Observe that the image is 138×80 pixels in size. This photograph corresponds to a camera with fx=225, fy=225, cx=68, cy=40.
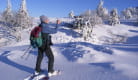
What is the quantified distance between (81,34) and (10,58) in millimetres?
50619

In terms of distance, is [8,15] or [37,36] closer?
[37,36]

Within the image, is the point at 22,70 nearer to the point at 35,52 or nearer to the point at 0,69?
the point at 0,69

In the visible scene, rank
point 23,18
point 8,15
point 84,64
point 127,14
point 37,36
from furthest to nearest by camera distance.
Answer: point 127,14, point 8,15, point 23,18, point 84,64, point 37,36

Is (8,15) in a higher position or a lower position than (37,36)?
higher

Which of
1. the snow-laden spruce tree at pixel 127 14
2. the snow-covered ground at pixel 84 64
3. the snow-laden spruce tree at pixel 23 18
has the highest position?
the snow-laden spruce tree at pixel 127 14

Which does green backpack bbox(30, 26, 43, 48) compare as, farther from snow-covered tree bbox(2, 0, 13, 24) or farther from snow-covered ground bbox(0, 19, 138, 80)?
snow-covered tree bbox(2, 0, 13, 24)

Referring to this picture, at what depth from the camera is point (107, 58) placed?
816 centimetres

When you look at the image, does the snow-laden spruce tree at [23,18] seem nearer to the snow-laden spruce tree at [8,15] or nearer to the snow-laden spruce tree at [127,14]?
the snow-laden spruce tree at [8,15]

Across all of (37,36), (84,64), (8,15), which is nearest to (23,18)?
(8,15)

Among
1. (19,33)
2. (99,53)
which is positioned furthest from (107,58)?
(19,33)

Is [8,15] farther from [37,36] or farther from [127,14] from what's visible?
[127,14]

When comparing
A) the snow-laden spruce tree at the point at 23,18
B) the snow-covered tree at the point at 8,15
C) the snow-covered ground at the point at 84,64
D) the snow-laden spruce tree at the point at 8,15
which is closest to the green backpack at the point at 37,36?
the snow-covered ground at the point at 84,64

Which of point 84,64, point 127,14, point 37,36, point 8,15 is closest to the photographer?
point 37,36

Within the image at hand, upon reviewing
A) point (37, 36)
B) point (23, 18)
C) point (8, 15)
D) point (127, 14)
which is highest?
point (127, 14)
